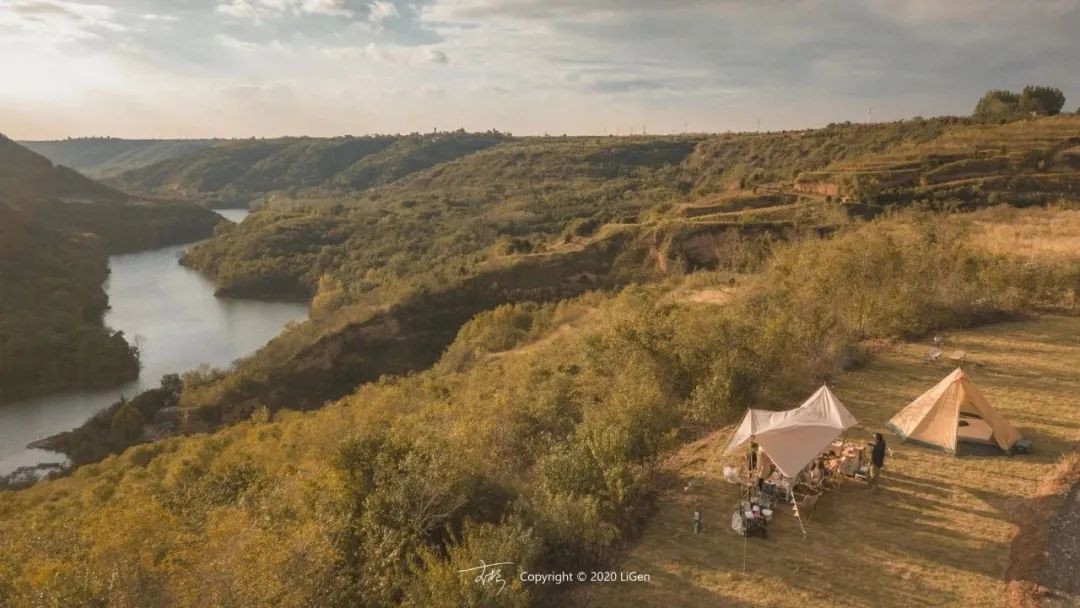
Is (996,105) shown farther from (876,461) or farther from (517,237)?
(876,461)

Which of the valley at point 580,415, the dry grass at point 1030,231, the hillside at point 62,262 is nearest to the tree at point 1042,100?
the valley at point 580,415

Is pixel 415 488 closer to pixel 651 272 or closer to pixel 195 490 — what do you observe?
pixel 195 490

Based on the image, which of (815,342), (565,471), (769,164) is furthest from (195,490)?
(769,164)

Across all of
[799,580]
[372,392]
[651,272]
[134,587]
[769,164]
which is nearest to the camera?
[134,587]
